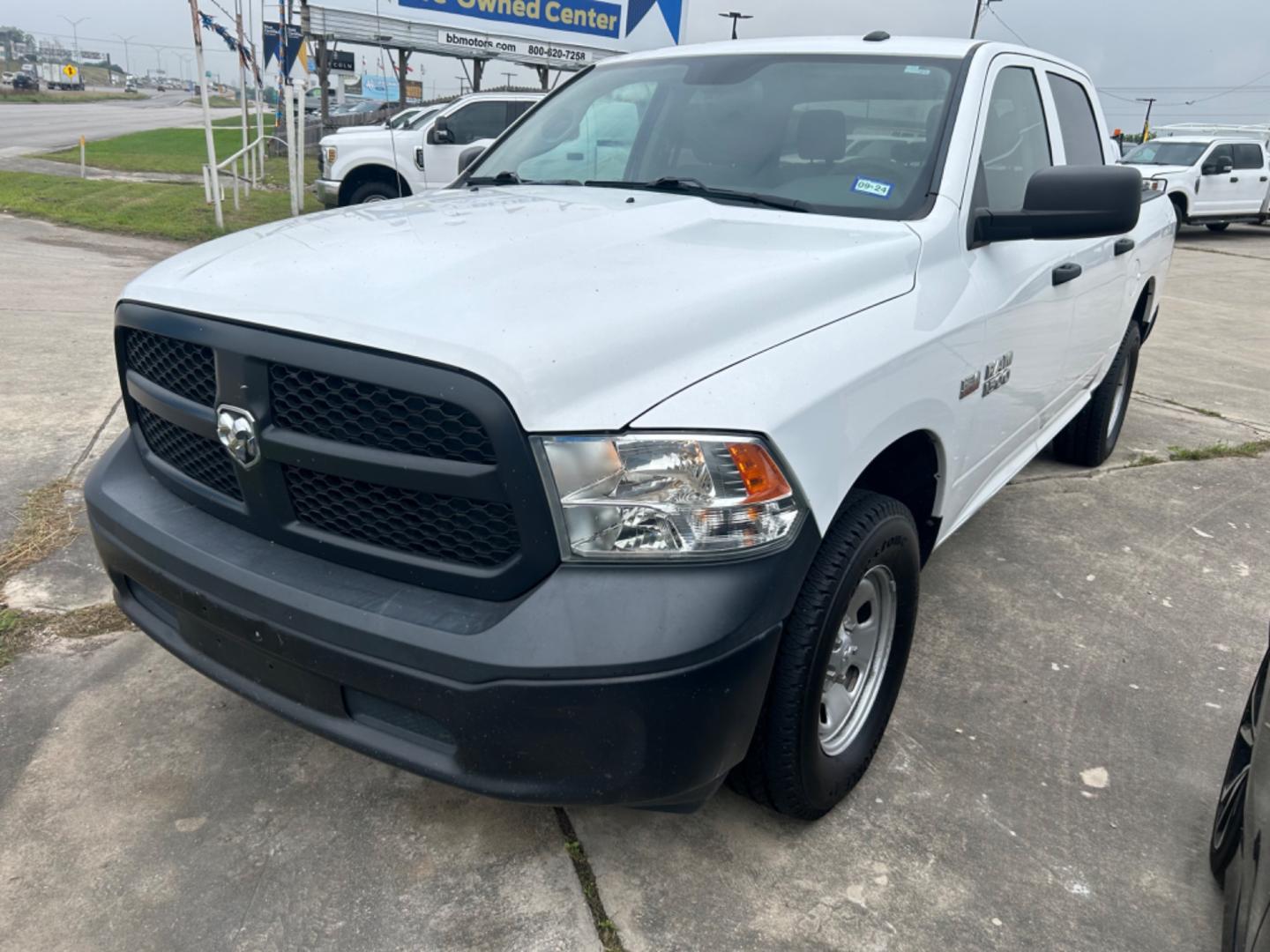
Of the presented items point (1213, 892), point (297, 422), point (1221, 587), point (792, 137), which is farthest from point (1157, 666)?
point (297, 422)

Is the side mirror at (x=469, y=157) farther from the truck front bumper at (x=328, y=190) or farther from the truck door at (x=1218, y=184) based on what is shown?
the truck door at (x=1218, y=184)

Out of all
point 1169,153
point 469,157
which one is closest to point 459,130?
point 469,157

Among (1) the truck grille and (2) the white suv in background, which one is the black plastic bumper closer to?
(1) the truck grille

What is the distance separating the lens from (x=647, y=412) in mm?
1821

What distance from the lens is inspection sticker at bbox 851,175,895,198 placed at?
→ 281 cm

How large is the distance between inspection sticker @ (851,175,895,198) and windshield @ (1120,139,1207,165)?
58.7ft

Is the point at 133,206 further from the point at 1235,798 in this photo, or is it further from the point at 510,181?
the point at 1235,798

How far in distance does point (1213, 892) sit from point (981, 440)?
52.2 inches

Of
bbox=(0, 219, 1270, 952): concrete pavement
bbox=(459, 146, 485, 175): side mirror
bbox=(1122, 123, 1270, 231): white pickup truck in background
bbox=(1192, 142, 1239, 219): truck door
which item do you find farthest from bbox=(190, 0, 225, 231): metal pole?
bbox=(1192, 142, 1239, 219): truck door

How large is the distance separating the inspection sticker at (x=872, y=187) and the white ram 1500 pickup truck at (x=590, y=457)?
0.04 ft

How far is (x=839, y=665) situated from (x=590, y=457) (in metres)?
1.00

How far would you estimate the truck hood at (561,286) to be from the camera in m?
1.82

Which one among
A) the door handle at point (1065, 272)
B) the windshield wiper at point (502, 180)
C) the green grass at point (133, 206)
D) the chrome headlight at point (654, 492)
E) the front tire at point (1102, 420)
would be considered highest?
the windshield wiper at point (502, 180)

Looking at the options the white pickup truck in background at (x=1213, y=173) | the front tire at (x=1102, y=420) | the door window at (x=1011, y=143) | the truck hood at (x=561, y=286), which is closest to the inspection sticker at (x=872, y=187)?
the truck hood at (x=561, y=286)
